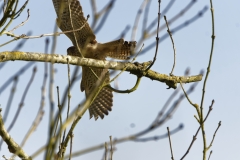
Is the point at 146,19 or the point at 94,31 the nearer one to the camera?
the point at 94,31

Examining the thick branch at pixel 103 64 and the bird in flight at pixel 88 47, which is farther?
the bird in flight at pixel 88 47

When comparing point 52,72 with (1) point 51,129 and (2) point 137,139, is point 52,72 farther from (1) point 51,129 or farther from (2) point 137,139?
(2) point 137,139

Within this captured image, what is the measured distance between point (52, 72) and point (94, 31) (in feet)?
0.87

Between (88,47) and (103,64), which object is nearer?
(103,64)

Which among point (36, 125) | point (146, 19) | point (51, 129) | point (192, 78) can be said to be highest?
point (192, 78)

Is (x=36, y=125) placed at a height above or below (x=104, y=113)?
below

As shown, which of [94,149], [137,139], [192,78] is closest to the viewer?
[94,149]

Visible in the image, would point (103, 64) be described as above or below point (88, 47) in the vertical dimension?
below

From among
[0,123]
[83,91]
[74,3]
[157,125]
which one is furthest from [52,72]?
[83,91]

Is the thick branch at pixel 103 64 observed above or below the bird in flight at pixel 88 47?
below

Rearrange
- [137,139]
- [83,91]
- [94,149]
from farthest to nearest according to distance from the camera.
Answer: [83,91], [137,139], [94,149]

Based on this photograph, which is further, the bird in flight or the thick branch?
the bird in flight

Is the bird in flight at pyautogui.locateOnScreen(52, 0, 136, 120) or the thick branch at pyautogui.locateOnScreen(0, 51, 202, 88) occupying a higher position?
the bird in flight at pyautogui.locateOnScreen(52, 0, 136, 120)

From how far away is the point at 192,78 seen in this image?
5.78m
